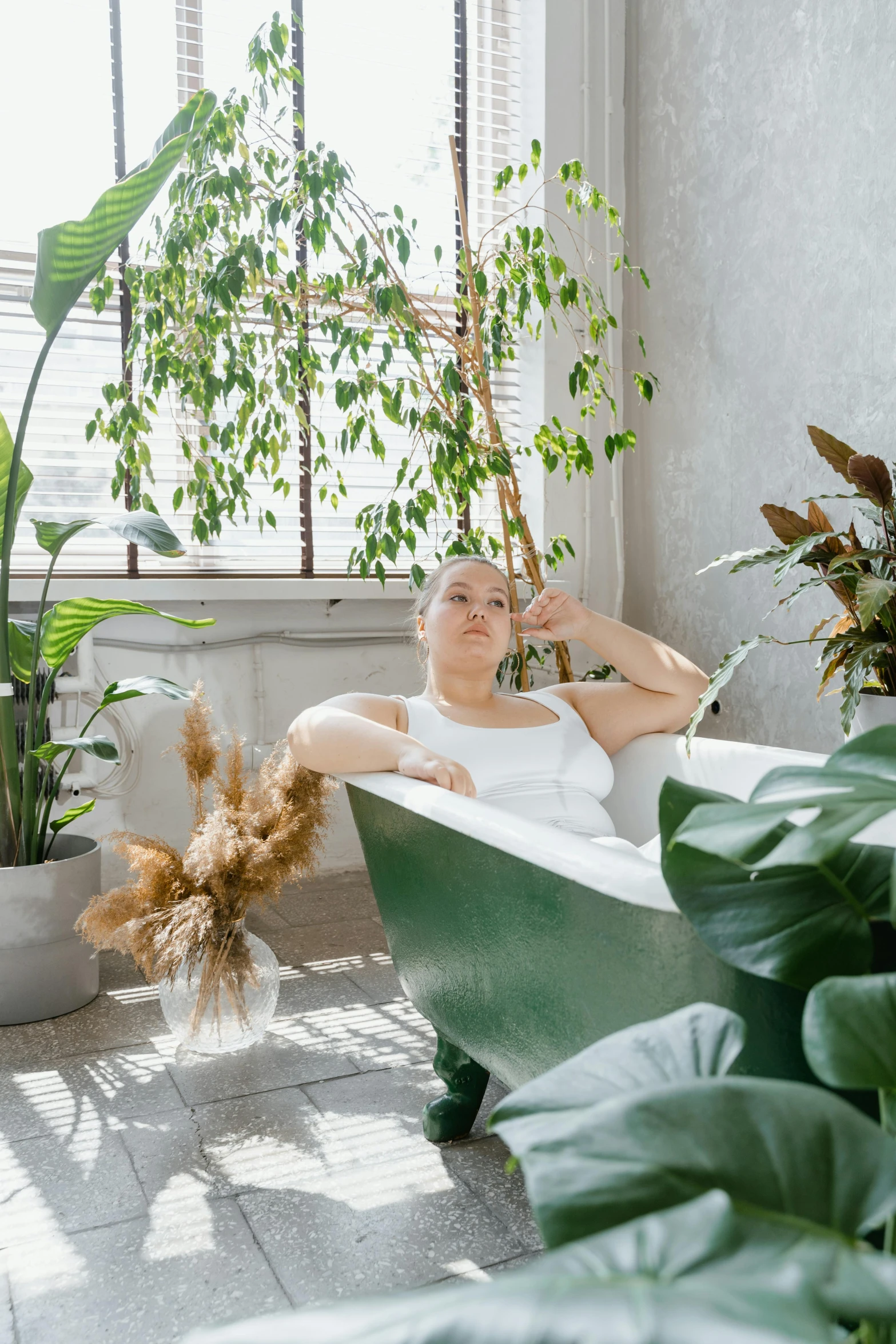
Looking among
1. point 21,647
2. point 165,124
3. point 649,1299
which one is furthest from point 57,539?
point 649,1299

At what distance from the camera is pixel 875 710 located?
1.92m

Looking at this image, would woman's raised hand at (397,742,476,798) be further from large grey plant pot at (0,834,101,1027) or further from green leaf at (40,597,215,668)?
large grey plant pot at (0,834,101,1027)

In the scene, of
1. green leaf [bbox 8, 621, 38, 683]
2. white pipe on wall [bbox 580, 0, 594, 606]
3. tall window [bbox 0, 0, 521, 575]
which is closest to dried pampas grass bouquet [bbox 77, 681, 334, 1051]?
green leaf [bbox 8, 621, 38, 683]

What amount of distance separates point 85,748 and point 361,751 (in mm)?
745

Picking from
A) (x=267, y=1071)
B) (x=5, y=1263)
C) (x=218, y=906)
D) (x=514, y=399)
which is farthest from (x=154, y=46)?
(x=5, y=1263)

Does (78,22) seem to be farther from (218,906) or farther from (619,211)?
(218,906)

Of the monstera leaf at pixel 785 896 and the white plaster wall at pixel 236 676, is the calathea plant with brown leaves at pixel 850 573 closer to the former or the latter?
the monstera leaf at pixel 785 896

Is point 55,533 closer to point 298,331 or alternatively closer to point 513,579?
point 298,331

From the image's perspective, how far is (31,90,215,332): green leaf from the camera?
2.06 m

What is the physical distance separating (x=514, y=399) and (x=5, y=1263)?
287 centimetres

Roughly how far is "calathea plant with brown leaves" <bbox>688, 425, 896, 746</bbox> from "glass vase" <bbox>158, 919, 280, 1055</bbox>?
91 cm

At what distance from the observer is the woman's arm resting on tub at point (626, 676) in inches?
84.4

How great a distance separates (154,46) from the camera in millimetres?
2980

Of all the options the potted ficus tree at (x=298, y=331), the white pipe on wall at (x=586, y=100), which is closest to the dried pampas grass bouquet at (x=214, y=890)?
the potted ficus tree at (x=298, y=331)
